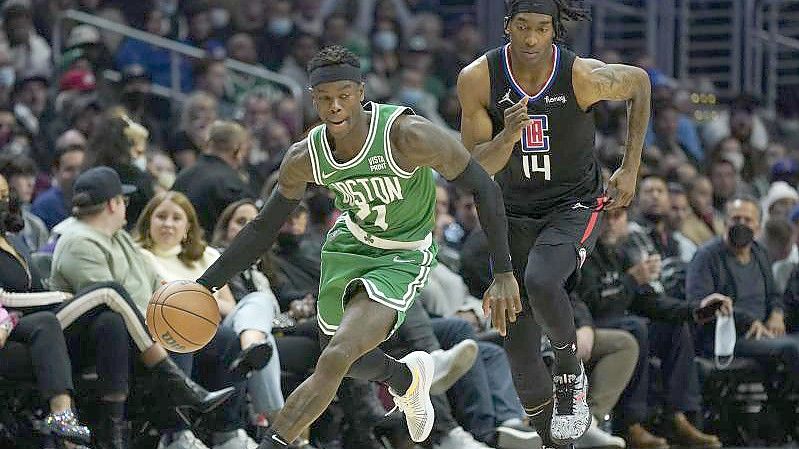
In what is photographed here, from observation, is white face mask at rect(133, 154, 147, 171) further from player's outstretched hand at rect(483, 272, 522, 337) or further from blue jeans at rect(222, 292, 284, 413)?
player's outstretched hand at rect(483, 272, 522, 337)

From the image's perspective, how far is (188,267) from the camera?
8.34 meters

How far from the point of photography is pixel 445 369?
8062 millimetres

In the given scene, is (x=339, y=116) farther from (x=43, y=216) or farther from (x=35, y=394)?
(x=43, y=216)

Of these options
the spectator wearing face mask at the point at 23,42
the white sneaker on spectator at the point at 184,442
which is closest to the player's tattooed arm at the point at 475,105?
the white sneaker on spectator at the point at 184,442

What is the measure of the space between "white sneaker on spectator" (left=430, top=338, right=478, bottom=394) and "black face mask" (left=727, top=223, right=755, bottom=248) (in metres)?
2.49

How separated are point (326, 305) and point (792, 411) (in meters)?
4.81

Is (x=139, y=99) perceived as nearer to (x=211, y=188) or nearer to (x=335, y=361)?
(x=211, y=188)

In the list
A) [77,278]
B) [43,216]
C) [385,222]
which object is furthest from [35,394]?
[385,222]

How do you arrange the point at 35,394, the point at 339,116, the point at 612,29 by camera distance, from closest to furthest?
1. the point at 339,116
2. the point at 35,394
3. the point at 612,29

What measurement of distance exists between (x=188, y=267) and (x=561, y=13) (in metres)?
2.76

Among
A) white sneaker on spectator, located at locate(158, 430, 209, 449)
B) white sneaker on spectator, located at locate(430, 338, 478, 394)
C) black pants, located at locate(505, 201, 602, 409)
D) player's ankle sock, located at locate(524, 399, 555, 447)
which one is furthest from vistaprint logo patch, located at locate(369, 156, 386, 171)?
white sneaker on spectator, located at locate(158, 430, 209, 449)

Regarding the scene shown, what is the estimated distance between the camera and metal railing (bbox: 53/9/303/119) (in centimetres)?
1234

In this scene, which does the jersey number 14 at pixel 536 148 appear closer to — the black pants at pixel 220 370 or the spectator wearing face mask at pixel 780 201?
the black pants at pixel 220 370

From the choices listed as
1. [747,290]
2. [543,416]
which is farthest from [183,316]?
[747,290]
